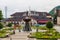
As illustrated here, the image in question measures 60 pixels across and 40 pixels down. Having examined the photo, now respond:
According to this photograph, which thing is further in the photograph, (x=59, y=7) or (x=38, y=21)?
(x=59, y=7)

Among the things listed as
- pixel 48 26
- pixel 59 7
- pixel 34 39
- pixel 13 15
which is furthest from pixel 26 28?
pixel 13 15

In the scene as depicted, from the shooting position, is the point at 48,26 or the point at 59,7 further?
the point at 59,7

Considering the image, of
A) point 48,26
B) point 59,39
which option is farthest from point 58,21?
point 59,39

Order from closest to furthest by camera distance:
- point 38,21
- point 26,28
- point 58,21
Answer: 1. point 26,28
2. point 58,21
3. point 38,21

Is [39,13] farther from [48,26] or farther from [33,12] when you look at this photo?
[48,26]

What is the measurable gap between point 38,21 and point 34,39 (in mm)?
45692

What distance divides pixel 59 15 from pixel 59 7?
529cm

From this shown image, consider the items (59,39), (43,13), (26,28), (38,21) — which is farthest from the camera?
(43,13)

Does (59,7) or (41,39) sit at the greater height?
(59,7)

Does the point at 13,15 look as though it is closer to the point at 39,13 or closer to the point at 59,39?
the point at 39,13

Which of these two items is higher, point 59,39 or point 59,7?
point 59,7

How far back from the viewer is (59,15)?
65.5m

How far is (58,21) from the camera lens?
2420 inches

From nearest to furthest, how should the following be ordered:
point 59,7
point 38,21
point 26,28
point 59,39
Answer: point 59,39 → point 26,28 → point 38,21 → point 59,7
